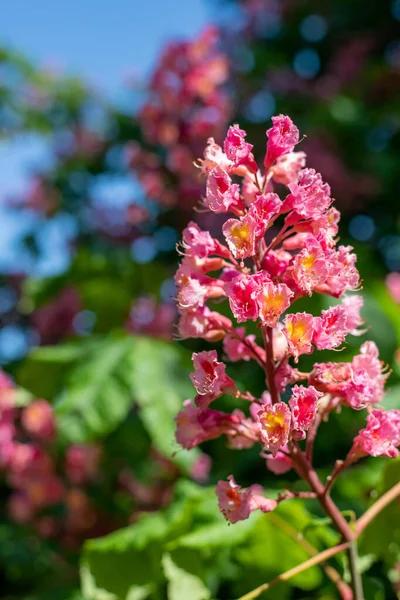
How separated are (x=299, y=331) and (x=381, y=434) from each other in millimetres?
170

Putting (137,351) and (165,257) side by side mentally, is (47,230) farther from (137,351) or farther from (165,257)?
(137,351)

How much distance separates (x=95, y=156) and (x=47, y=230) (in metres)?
0.53

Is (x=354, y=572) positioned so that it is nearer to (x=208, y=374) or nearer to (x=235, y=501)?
(x=235, y=501)

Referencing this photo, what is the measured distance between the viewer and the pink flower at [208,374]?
0.67 metres

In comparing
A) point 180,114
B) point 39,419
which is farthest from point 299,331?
point 180,114

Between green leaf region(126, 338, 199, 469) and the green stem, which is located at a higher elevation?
green leaf region(126, 338, 199, 469)

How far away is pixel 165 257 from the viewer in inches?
100

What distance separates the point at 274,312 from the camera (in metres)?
0.63

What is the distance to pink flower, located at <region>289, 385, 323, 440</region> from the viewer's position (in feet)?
2.06

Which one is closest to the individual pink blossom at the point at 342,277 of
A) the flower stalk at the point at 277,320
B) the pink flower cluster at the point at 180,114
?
the flower stalk at the point at 277,320

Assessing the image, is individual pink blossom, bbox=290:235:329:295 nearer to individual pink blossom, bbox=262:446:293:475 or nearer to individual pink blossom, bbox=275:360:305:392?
individual pink blossom, bbox=275:360:305:392

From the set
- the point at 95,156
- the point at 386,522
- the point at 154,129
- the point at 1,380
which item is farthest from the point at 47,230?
the point at 386,522

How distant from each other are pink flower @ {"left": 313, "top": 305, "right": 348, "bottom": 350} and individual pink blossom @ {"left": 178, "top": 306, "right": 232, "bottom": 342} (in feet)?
0.40

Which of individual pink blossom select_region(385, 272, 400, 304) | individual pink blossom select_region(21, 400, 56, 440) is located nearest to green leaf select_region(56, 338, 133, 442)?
individual pink blossom select_region(21, 400, 56, 440)
